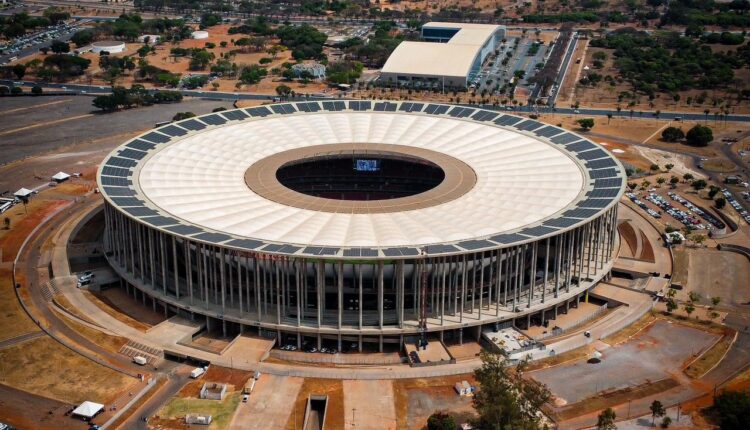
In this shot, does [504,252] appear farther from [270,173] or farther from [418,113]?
[418,113]

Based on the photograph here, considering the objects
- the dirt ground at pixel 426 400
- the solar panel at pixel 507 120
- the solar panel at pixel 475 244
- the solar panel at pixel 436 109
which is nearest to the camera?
the dirt ground at pixel 426 400

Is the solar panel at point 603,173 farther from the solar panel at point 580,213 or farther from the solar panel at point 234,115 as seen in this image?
the solar panel at point 234,115

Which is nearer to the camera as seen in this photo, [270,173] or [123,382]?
[123,382]

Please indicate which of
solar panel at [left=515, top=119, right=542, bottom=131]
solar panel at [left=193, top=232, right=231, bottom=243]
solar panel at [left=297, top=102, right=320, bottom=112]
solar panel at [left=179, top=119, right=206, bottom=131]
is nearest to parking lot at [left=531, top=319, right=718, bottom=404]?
solar panel at [left=193, top=232, right=231, bottom=243]

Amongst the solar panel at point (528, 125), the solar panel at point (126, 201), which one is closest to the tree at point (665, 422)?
the solar panel at point (126, 201)

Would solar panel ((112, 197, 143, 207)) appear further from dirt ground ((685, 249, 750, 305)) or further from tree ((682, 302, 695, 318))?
dirt ground ((685, 249, 750, 305))

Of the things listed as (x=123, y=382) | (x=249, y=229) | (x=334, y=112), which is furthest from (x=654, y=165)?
(x=123, y=382)
